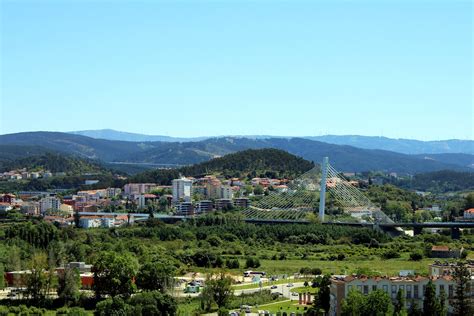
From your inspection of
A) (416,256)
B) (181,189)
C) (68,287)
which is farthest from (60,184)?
(68,287)

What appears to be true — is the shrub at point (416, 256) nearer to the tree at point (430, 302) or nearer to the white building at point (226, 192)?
the tree at point (430, 302)

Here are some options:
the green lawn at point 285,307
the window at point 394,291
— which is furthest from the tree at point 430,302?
the green lawn at point 285,307

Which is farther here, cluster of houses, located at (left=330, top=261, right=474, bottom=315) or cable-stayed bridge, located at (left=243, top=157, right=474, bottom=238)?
cable-stayed bridge, located at (left=243, top=157, right=474, bottom=238)

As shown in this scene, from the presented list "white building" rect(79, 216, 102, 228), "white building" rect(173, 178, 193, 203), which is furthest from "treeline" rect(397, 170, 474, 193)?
"white building" rect(79, 216, 102, 228)

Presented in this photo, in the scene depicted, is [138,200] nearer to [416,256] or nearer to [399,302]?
[416,256]

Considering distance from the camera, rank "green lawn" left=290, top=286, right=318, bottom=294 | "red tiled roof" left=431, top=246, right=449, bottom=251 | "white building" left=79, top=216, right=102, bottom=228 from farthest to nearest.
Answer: "white building" left=79, top=216, right=102, bottom=228 → "red tiled roof" left=431, top=246, right=449, bottom=251 → "green lawn" left=290, top=286, right=318, bottom=294

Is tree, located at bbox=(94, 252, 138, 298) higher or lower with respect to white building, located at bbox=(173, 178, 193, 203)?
lower

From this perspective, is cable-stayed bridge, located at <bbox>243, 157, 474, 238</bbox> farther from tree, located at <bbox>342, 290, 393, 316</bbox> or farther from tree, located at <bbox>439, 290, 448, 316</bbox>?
tree, located at <bbox>342, 290, 393, 316</bbox>
